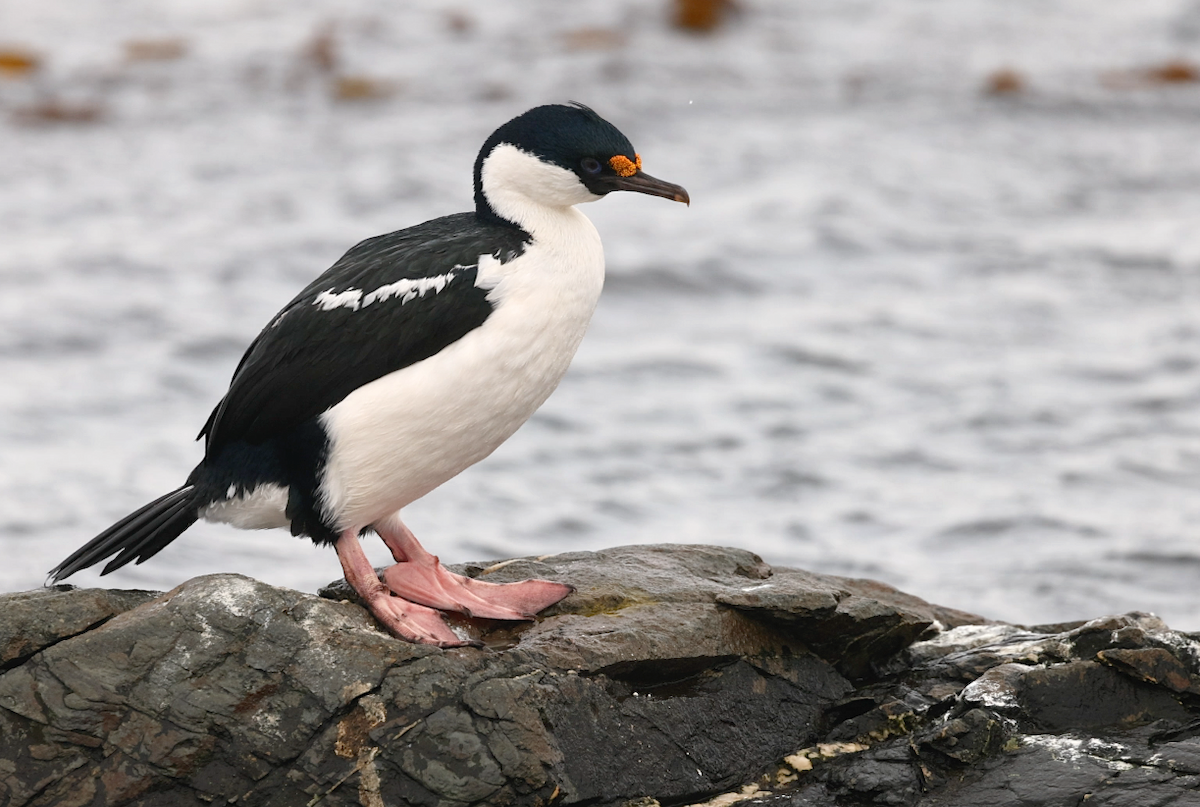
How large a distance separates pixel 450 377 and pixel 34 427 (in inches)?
276

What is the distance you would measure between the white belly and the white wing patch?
147 mm

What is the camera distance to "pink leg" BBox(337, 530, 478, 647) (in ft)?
16.8

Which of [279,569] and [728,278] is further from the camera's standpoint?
[728,278]

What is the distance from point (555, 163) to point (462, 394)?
93cm

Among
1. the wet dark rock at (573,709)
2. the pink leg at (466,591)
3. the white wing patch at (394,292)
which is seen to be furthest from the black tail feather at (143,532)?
the white wing patch at (394,292)

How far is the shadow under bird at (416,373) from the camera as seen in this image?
5246 mm

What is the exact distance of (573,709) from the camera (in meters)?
4.89

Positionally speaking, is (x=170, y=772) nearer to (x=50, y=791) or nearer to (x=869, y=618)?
(x=50, y=791)

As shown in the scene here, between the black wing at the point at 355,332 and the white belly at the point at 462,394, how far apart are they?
59 mm

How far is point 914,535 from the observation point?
10.2 meters

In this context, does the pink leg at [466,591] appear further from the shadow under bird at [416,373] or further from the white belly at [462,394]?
the white belly at [462,394]

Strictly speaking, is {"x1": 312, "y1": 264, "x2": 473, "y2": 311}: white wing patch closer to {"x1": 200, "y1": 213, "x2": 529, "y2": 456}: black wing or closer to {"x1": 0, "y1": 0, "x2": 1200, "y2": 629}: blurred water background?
{"x1": 200, "y1": 213, "x2": 529, "y2": 456}: black wing

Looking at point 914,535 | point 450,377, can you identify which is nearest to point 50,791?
point 450,377

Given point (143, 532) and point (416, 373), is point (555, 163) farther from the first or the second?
point (143, 532)
